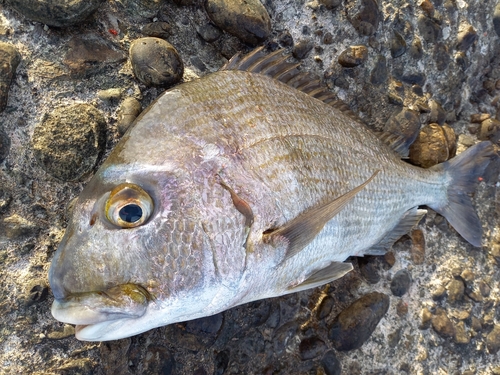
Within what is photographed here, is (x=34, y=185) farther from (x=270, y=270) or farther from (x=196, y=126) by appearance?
(x=270, y=270)

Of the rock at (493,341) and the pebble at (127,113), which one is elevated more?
the pebble at (127,113)

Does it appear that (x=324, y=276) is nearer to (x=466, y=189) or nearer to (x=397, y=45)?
(x=466, y=189)

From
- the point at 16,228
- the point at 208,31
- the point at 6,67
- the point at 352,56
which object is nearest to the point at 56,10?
the point at 6,67

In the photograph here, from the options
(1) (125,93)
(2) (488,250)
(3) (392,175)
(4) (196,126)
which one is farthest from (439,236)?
(1) (125,93)

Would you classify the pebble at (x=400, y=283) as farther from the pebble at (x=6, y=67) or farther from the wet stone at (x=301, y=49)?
the pebble at (x=6, y=67)

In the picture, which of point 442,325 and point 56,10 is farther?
point 442,325

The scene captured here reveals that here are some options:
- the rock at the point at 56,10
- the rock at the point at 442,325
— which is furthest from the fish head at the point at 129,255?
the rock at the point at 442,325

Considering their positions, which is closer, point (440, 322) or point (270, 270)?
point (270, 270)
